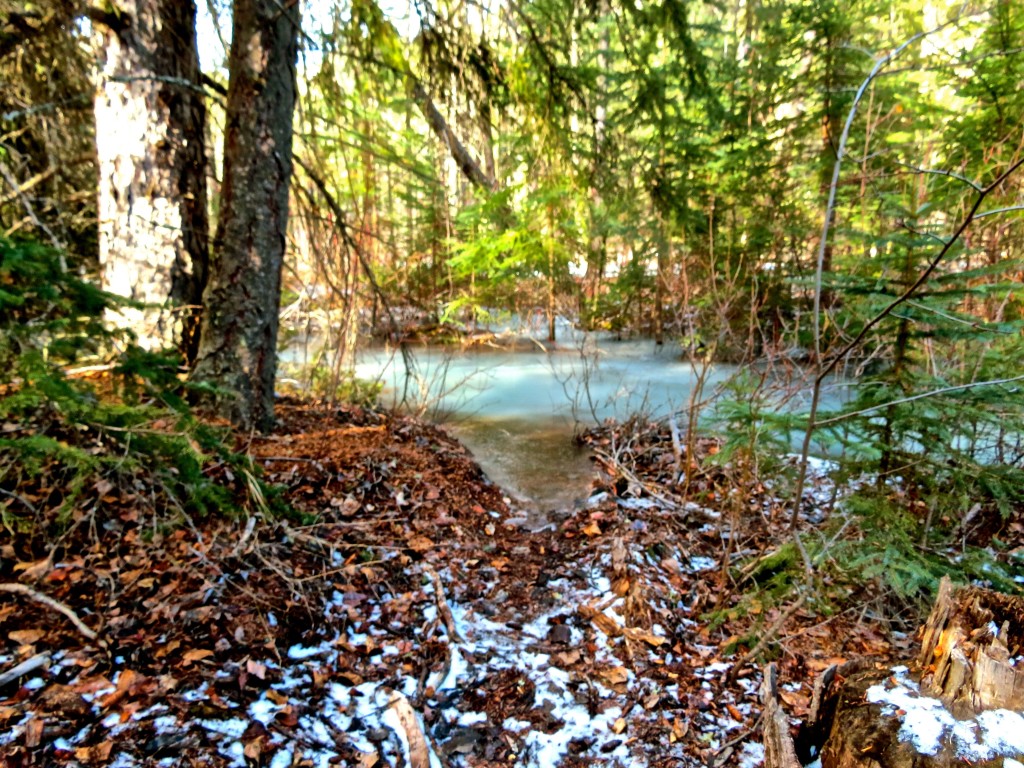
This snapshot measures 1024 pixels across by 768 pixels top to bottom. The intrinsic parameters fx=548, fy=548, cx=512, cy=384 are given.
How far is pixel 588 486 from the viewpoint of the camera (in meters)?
5.63

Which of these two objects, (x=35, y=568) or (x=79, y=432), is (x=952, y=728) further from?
(x=79, y=432)

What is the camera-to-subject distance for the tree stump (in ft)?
3.82

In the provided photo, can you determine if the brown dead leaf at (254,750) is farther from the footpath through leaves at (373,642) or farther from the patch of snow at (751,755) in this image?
the patch of snow at (751,755)

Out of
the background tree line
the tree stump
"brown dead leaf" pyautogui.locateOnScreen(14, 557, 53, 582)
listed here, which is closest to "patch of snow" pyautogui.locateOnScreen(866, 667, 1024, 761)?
the tree stump

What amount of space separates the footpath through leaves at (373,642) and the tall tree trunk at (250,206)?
27.8 inches

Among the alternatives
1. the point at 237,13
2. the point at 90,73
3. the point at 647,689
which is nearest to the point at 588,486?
the point at 647,689

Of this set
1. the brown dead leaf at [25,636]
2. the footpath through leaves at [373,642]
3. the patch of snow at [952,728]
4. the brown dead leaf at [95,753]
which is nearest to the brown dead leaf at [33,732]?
the footpath through leaves at [373,642]

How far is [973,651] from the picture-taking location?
4.21 ft

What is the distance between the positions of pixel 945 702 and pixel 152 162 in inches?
200

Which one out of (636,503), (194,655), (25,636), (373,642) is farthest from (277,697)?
(636,503)

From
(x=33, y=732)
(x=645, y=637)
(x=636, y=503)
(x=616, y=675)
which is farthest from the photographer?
(x=636, y=503)

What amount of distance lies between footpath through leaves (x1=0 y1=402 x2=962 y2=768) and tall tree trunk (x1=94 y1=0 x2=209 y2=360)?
1.43m

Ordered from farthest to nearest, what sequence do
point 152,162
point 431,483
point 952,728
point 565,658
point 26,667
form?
point 431,483 → point 152,162 → point 565,658 → point 26,667 → point 952,728

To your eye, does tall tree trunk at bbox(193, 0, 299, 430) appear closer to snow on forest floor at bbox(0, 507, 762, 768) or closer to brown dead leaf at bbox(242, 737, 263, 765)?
snow on forest floor at bbox(0, 507, 762, 768)
